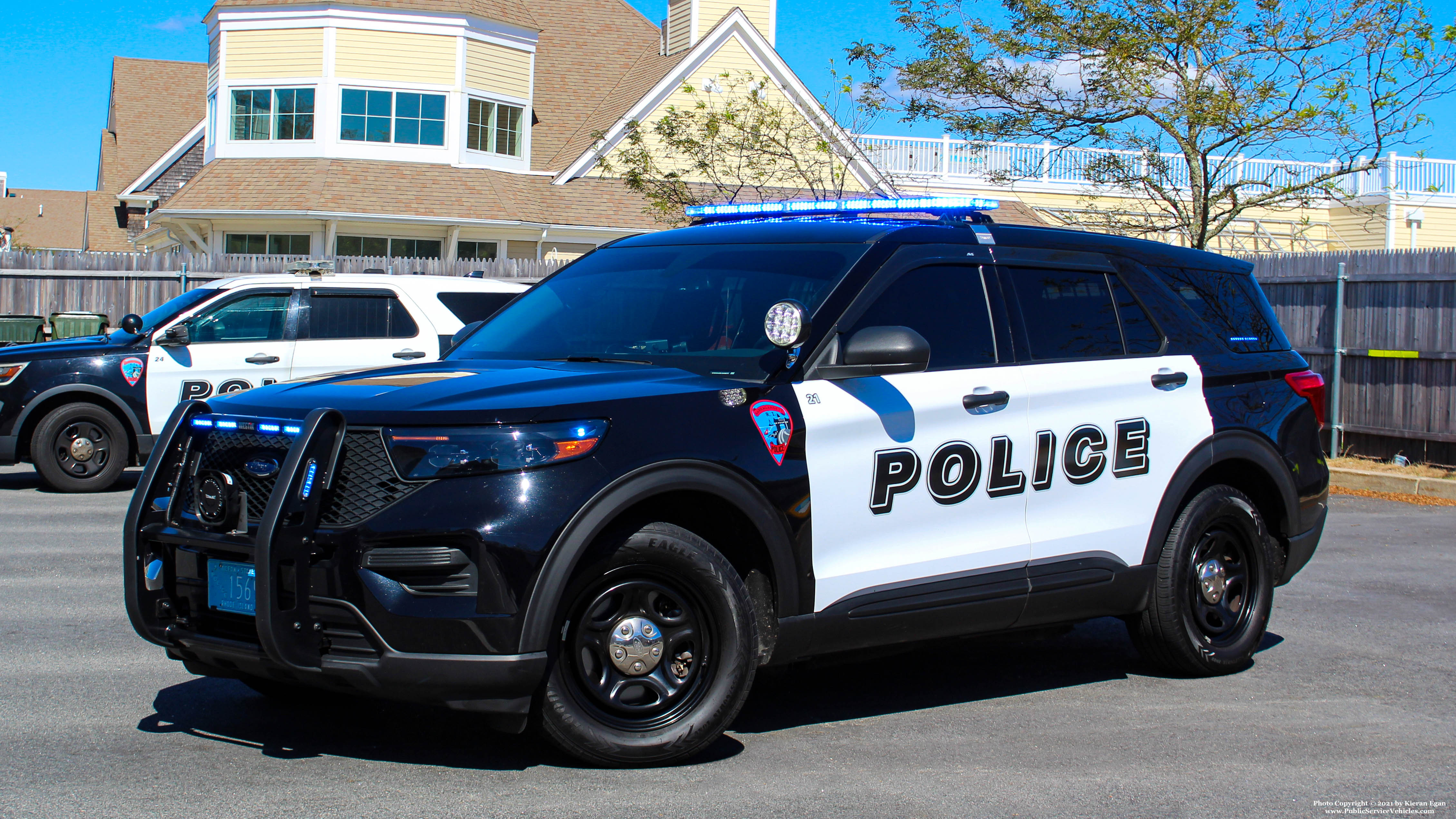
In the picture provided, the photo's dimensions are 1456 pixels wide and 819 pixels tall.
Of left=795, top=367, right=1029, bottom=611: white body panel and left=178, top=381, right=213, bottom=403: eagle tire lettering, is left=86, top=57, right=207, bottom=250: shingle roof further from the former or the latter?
left=795, top=367, right=1029, bottom=611: white body panel

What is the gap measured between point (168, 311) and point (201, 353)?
49 cm

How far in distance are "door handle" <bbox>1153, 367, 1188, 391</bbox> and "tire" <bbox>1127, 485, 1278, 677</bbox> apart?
522 mm

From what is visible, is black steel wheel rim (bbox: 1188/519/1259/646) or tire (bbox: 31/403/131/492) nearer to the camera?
black steel wheel rim (bbox: 1188/519/1259/646)

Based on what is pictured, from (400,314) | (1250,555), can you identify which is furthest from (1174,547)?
(400,314)

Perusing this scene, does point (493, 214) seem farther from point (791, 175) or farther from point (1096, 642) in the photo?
point (1096, 642)

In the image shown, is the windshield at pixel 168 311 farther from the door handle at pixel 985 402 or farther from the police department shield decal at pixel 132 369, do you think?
the door handle at pixel 985 402

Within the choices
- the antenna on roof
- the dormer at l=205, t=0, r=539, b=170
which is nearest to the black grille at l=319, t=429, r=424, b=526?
the antenna on roof

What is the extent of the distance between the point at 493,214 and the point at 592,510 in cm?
2375

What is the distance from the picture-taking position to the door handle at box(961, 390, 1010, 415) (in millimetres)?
5188

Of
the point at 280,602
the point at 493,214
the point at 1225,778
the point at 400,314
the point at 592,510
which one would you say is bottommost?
the point at 1225,778

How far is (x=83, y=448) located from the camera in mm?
12203

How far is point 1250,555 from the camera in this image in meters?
6.36

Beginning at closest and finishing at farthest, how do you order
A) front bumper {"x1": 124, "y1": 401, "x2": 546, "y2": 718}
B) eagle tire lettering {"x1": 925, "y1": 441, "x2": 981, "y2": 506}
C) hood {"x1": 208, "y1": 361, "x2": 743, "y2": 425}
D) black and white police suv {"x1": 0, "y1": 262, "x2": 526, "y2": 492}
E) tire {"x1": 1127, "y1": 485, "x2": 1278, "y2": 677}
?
front bumper {"x1": 124, "y1": 401, "x2": 546, "y2": 718} → hood {"x1": 208, "y1": 361, "x2": 743, "y2": 425} → eagle tire lettering {"x1": 925, "y1": 441, "x2": 981, "y2": 506} → tire {"x1": 1127, "y1": 485, "x2": 1278, "y2": 677} → black and white police suv {"x1": 0, "y1": 262, "x2": 526, "y2": 492}

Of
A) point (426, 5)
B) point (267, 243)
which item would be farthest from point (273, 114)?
point (426, 5)
